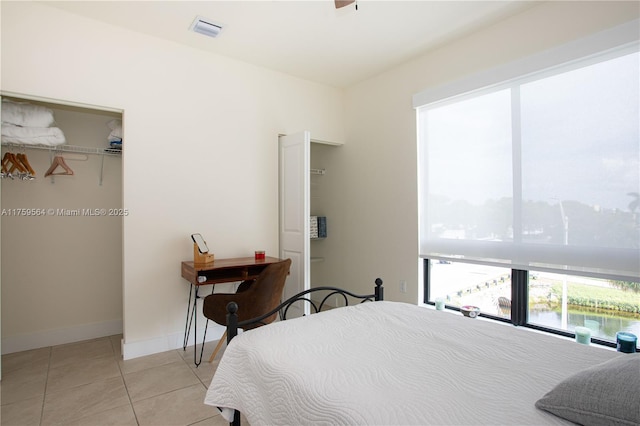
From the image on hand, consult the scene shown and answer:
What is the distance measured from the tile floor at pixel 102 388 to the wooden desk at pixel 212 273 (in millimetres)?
279

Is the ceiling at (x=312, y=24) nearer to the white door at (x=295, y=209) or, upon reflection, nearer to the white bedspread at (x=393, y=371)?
the white door at (x=295, y=209)

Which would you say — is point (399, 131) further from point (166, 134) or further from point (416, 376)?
point (416, 376)

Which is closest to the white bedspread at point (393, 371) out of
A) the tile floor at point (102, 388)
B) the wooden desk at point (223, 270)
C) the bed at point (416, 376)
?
the bed at point (416, 376)

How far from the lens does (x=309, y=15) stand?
2732 mm

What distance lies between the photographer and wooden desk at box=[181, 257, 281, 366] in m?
2.93

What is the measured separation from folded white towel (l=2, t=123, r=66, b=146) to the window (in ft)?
10.8

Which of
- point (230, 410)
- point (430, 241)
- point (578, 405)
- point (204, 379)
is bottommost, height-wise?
point (204, 379)

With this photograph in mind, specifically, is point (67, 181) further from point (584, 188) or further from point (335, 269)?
point (584, 188)

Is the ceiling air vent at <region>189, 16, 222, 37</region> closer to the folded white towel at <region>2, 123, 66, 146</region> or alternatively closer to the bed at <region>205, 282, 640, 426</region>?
the folded white towel at <region>2, 123, 66, 146</region>

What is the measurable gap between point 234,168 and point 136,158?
0.91m

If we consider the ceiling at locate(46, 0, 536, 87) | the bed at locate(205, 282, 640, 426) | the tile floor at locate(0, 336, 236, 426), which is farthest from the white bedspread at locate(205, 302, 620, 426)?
the ceiling at locate(46, 0, 536, 87)

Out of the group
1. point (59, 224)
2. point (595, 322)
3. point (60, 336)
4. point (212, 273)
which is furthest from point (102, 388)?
point (595, 322)

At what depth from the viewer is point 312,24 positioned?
2.87m

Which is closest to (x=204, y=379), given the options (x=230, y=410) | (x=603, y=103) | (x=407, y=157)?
(x=230, y=410)
